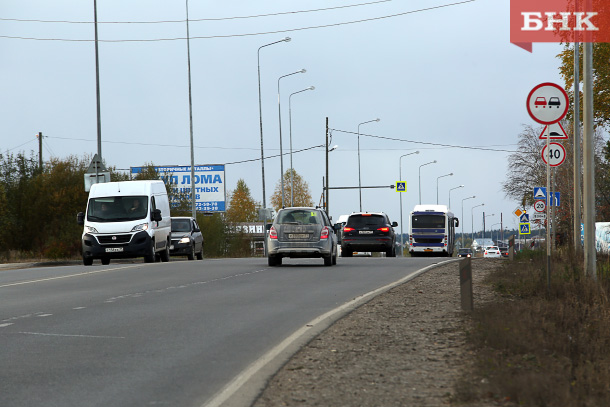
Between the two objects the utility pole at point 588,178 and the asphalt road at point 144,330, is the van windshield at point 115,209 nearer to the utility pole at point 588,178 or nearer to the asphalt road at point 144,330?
the asphalt road at point 144,330

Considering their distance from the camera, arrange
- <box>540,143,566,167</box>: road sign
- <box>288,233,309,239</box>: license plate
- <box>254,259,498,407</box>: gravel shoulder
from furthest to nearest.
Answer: <box>288,233,309,239</box>: license plate, <box>540,143,566,167</box>: road sign, <box>254,259,498,407</box>: gravel shoulder

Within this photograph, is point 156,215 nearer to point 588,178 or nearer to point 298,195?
point 588,178

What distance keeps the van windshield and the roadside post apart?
19.3 m

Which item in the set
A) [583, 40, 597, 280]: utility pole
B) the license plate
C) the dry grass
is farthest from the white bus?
the dry grass

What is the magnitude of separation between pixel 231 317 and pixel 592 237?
674 cm

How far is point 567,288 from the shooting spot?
1458cm

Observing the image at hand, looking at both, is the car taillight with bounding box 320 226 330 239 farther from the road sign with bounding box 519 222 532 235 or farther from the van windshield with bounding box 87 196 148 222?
the road sign with bounding box 519 222 532 235

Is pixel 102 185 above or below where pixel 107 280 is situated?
above

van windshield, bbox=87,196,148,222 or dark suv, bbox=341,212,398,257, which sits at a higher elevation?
van windshield, bbox=87,196,148,222

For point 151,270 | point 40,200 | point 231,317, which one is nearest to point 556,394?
point 231,317

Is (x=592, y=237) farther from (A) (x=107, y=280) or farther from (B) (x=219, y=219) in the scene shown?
(B) (x=219, y=219)

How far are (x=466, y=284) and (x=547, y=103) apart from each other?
164 inches

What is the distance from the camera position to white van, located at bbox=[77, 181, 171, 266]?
29.8 meters

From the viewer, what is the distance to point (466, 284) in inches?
484
